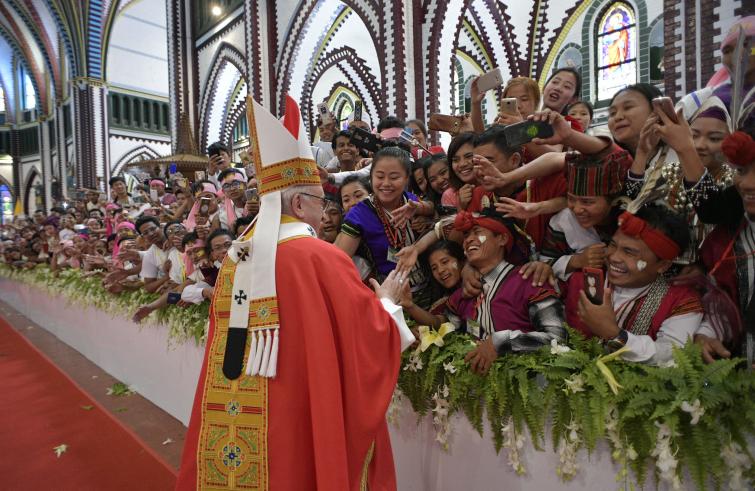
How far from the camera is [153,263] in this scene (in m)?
5.00

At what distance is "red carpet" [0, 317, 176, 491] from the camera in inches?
121

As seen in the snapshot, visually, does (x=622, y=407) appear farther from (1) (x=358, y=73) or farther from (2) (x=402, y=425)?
(1) (x=358, y=73)

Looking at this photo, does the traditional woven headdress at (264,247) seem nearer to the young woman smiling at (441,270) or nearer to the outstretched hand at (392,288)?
the outstretched hand at (392,288)

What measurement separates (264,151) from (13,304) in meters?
12.0

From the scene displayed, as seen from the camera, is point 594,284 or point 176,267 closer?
point 594,284

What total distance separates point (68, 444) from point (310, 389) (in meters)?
3.12

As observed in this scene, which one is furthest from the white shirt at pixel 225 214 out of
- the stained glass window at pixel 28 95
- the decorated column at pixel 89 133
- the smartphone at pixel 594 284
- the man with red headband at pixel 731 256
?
the stained glass window at pixel 28 95

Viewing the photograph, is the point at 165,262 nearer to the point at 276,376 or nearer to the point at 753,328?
the point at 276,376

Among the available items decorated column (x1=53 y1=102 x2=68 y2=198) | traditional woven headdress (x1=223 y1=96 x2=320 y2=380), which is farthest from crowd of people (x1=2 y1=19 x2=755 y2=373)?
decorated column (x1=53 y1=102 x2=68 y2=198)

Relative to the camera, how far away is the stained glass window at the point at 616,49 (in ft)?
35.9

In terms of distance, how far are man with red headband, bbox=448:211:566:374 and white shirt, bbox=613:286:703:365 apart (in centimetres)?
31

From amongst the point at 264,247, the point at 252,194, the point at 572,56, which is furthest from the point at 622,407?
the point at 572,56

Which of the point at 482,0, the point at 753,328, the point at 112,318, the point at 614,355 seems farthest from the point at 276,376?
the point at 482,0

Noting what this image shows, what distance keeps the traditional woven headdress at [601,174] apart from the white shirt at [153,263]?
4.29 m
